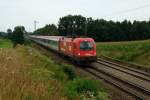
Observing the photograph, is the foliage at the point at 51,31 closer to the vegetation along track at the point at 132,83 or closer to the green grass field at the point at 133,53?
the green grass field at the point at 133,53

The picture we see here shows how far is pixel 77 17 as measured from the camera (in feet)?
322

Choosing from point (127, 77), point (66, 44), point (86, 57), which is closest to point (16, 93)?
point (127, 77)

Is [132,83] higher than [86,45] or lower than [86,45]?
lower

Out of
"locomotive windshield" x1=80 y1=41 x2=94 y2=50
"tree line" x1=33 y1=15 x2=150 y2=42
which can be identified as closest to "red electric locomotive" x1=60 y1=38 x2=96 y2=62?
"locomotive windshield" x1=80 y1=41 x2=94 y2=50

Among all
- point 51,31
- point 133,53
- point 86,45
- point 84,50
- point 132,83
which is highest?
point 86,45

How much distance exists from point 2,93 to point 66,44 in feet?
84.5

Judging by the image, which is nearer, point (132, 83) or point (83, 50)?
point (132, 83)

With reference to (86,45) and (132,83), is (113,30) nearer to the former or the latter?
(86,45)

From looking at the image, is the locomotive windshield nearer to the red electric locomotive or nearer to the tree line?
the red electric locomotive

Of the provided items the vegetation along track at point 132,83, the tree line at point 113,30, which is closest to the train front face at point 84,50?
the vegetation along track at point 132,83

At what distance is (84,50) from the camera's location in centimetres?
2825

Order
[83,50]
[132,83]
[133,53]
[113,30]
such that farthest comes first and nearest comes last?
[113,30] → [133,53] → [83,50] → [132,83]

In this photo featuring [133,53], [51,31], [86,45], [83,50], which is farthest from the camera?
[51,31]

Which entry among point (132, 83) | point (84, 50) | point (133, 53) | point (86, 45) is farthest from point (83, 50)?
point (132, 83)
